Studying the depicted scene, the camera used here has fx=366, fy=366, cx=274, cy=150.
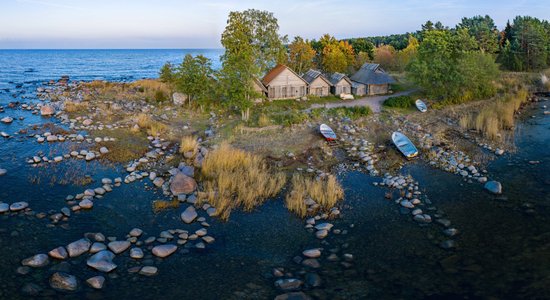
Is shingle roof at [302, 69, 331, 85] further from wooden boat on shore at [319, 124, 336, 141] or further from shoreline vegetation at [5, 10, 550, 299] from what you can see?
wooden boat on shore at [319, 124, 336, 141]

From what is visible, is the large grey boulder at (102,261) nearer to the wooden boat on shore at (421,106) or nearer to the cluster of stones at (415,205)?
the cluster of stones at (415,205)

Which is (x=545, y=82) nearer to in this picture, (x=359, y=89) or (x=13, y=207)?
(x=359, y=89)

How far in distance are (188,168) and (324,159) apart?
8.64m

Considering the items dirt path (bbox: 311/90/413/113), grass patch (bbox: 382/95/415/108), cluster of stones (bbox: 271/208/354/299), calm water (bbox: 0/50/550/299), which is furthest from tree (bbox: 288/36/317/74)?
cluster of stones (bbox: 271/208/354/299)

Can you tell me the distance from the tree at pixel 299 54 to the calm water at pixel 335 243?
105ft

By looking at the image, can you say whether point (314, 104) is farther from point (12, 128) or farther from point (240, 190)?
point (12, 128)

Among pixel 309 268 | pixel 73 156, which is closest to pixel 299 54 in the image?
pixel 73 156

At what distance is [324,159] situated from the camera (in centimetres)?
2378

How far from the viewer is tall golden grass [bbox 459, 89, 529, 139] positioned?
2870 cm

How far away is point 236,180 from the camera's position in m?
19.3

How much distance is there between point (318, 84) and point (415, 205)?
1000 inches

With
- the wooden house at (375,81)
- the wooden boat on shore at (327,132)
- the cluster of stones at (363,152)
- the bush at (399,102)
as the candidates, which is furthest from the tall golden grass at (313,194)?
the wooden house at (375,81)

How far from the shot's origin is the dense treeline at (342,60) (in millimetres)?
32188

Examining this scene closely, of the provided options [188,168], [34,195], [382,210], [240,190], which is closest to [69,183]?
[34,195]
